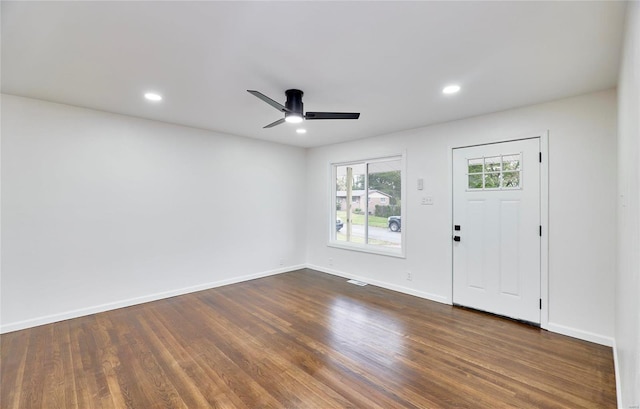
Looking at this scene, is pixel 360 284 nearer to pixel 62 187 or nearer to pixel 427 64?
pixel 427 64

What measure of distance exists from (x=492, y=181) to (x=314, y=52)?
109 inches

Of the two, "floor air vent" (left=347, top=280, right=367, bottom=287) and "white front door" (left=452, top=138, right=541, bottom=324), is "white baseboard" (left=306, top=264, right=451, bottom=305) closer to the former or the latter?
"floor air vent" (left=347, top=280, right=367, bottom=287)

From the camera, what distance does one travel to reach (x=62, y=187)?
10.8 feet

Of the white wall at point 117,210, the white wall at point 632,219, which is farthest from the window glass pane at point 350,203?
the white wall at point 632,219

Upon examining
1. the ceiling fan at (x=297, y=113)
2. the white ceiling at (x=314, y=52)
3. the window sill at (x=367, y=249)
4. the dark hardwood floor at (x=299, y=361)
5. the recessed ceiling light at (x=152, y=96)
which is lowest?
the dark hardwood floor at (x=299, y=361)

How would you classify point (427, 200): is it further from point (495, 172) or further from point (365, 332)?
point (365, 332)

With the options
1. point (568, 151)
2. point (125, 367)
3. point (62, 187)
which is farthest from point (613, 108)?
point (62, 187)

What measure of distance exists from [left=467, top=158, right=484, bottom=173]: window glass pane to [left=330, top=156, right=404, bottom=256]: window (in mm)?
996

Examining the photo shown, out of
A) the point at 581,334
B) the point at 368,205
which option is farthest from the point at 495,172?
the point at 368,205

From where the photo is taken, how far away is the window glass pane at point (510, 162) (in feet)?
11.0

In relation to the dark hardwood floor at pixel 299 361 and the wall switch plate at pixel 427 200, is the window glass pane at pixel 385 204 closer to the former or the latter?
the wall switch plate at pixel 427 200

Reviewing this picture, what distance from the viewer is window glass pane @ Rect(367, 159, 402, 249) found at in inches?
182

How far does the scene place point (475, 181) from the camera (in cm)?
368

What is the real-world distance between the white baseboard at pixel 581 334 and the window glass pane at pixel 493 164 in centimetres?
184
